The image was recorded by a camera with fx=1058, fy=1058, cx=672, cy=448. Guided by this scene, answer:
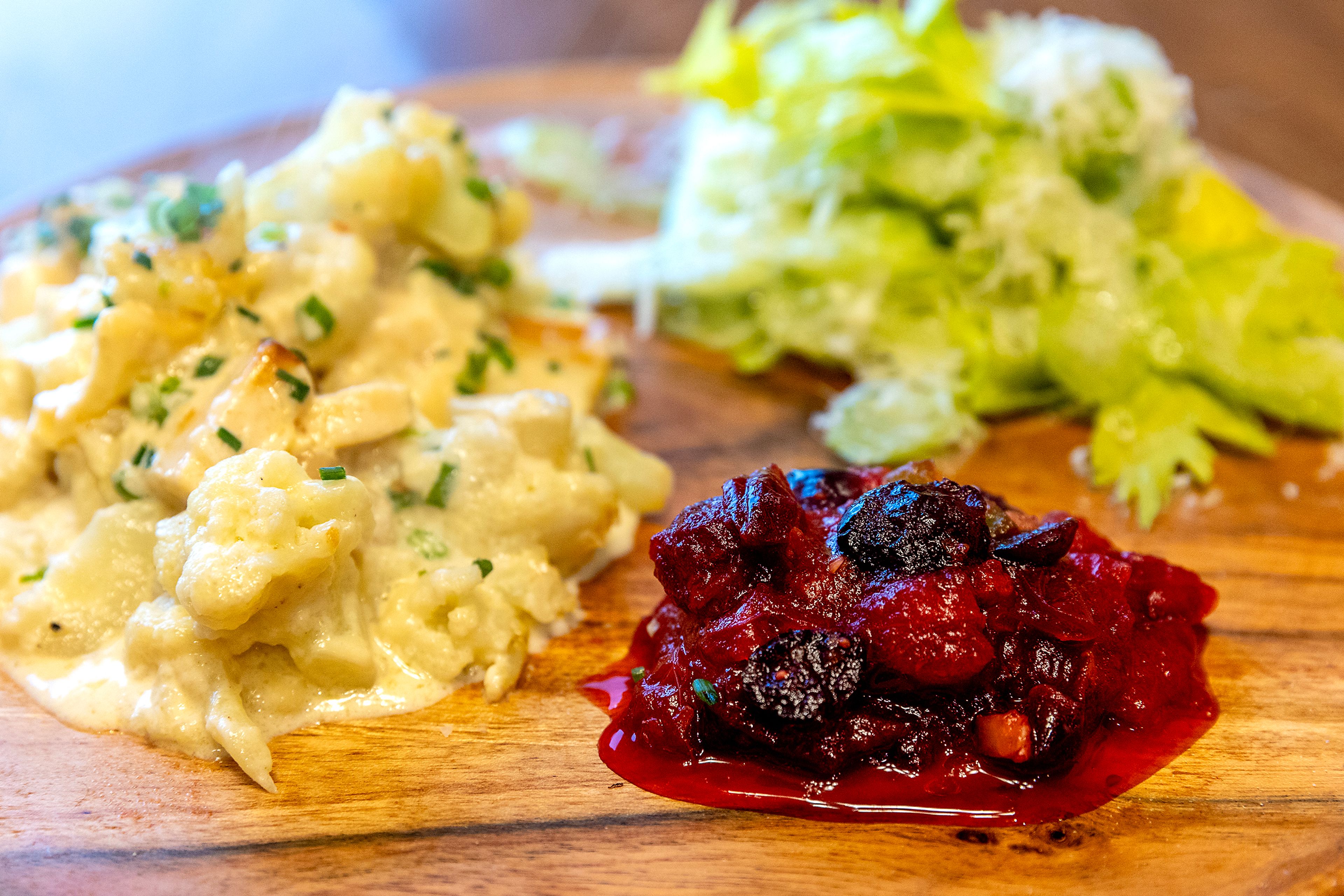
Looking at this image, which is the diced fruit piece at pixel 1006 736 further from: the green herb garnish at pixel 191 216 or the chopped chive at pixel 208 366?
the green herb garnish at pixel 191 216

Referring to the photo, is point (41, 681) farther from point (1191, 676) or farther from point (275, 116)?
point (275, 116)

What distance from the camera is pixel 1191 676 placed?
2.66 metres

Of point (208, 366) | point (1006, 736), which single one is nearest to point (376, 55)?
point (208, 366)

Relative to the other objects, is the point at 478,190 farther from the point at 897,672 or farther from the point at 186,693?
the point at 897,672

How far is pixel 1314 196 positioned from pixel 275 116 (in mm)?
4750

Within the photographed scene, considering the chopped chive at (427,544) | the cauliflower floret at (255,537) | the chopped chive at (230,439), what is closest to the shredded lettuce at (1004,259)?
the chopped chive at (427,544)

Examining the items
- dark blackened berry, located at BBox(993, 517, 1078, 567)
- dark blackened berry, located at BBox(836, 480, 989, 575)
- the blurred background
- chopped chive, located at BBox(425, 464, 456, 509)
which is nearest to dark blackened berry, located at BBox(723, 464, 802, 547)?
dark blackened berry, located at BBox(836, 480, 989, 575)

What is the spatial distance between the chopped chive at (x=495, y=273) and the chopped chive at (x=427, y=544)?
3.72 ft

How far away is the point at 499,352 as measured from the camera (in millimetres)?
3498

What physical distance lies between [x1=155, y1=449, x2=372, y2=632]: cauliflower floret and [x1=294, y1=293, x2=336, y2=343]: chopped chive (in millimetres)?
560

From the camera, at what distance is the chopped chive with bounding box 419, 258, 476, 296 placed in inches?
137

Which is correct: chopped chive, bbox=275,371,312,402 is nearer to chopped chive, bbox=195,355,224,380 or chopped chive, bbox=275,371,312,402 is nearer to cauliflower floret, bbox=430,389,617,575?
chopped chive, bbox=195,355,224,380

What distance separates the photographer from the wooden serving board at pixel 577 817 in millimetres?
2213

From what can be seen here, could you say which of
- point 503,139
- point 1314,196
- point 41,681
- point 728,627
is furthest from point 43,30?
point 1314,196
